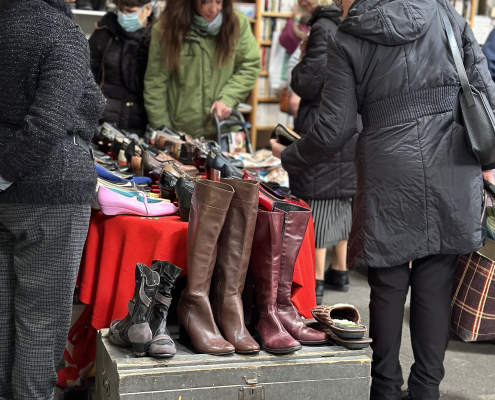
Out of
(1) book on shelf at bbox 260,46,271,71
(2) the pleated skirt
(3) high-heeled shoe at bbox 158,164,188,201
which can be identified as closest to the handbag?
(3) high-heeled shoe at bbox 158,164,188,201

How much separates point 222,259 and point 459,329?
3.52 ft

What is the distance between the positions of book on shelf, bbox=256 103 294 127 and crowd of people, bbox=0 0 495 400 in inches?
169

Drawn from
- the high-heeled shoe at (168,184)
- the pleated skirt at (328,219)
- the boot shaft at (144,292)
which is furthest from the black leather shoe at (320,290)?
the boot shaft at (144,292)

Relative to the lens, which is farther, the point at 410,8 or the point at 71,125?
the point at 410,8

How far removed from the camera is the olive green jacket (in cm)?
423

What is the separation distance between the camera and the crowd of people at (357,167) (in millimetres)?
1923

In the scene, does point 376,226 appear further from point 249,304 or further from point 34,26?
point 34,26

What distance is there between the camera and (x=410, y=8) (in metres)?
2.15

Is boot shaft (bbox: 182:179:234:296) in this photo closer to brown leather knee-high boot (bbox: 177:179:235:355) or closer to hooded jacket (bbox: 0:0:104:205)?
brown leather knee-high boot (bbox: 177:179:235:355)

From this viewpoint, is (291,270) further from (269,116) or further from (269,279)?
(269,116)

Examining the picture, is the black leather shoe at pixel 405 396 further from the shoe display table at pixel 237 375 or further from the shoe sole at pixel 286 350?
the shoe sole at pixel 286 350

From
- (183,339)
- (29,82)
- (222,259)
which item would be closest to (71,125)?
(29,82)

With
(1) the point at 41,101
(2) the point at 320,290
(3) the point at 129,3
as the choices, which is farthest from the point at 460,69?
(3) the point at 129,3

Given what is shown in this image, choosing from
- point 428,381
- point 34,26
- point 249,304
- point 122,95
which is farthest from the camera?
point 122,95
